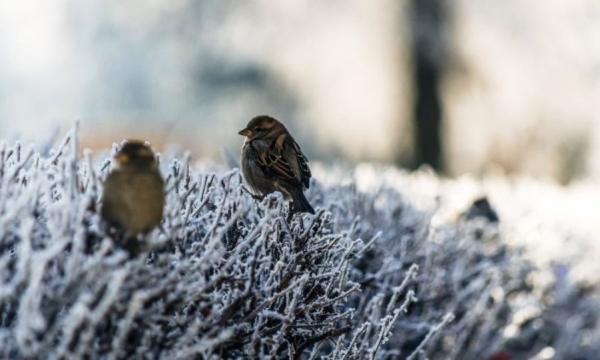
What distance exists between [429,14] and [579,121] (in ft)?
13.7

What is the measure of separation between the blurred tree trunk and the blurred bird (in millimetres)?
17682

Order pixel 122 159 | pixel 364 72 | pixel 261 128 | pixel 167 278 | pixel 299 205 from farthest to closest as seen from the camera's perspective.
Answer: pixel 364 72
pixel 261 128
pixel 299 205
pixel 122 159
pixel 167 278

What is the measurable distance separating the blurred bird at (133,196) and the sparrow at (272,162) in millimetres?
1561

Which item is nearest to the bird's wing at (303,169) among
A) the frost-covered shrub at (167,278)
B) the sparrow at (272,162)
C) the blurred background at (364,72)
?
the sparrow at (272,162)

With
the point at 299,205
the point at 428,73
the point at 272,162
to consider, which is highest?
the point at 428,73

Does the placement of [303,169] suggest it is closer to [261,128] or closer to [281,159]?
[281,159]

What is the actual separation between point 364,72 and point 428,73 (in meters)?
2.34

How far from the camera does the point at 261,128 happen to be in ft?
15.5

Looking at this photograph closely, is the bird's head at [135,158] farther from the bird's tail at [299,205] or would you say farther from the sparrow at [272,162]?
the sparrow at [272,162]

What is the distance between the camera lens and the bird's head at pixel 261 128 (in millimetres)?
4680

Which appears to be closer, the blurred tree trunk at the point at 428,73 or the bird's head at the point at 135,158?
the bird's head at the point at 135,158

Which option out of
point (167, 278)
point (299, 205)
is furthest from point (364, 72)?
point (167, 278)

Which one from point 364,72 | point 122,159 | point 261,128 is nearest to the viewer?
point 122,159

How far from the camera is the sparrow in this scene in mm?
4434
